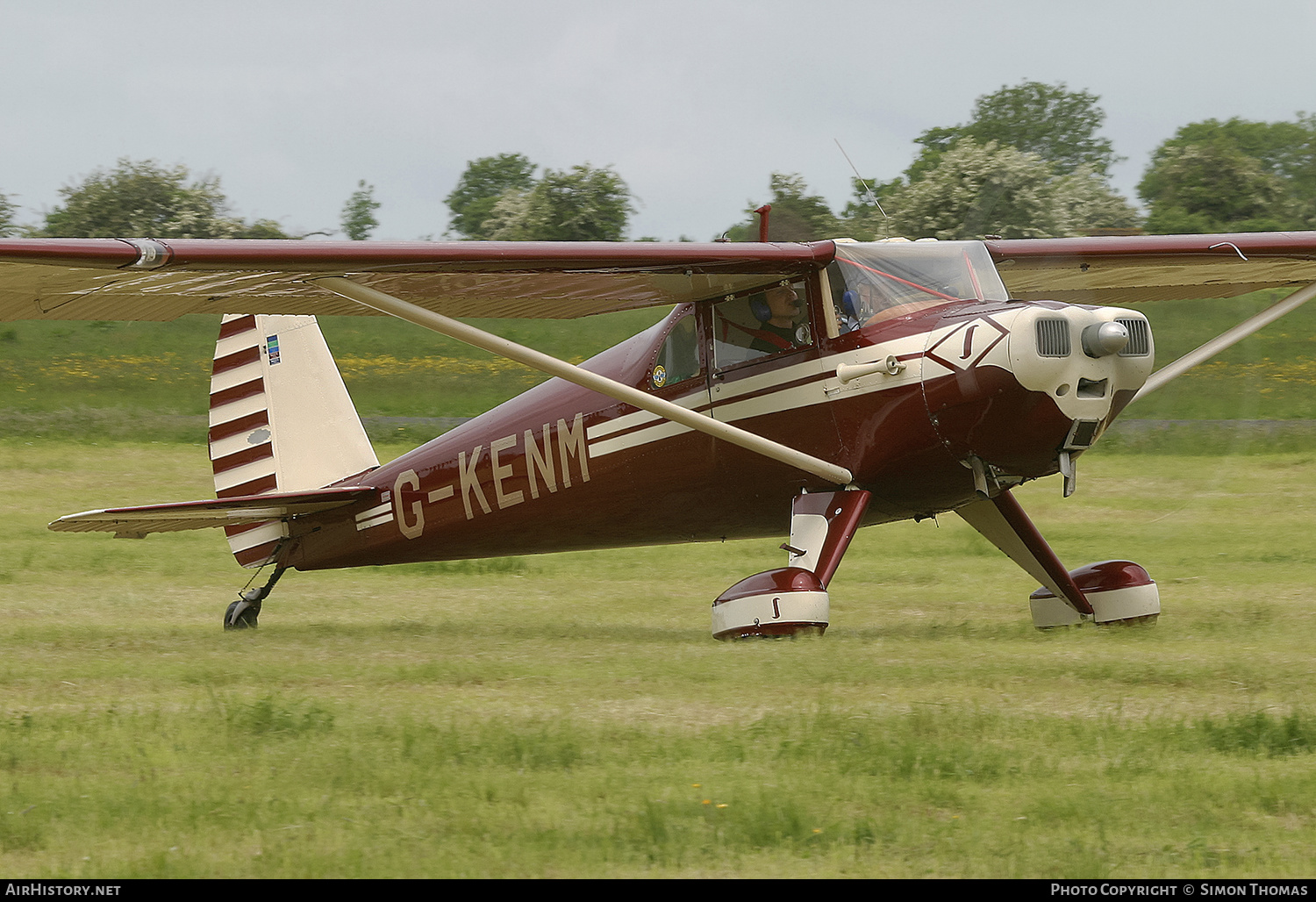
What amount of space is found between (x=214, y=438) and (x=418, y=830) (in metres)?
9.03

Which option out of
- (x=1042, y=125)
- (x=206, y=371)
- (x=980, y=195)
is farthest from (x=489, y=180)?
(x=980, y=195)

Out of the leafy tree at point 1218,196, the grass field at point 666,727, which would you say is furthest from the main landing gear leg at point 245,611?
the leafy tree at point 1218,196

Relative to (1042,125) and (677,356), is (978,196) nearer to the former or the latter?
(677,356)

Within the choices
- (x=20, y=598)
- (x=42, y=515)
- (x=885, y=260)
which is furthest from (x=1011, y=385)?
(x=42, y=515)

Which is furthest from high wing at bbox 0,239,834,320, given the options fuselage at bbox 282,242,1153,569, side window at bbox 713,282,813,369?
fuselage at bbox 282,242,1153,569

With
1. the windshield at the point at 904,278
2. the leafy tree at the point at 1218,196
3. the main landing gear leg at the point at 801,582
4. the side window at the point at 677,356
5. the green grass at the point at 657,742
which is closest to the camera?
the green grass at the point at 657,742

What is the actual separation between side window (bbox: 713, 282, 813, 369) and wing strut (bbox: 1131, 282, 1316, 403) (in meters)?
2.93

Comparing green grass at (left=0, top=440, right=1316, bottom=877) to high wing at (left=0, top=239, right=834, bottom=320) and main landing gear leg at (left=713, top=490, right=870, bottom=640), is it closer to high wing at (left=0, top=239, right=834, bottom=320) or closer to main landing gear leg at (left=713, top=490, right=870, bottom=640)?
main landing gear leg at (left=713, top=490, right=870, bottom=640)

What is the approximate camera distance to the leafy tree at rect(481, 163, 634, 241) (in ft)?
176

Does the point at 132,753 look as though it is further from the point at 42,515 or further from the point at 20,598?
the point at 42,515

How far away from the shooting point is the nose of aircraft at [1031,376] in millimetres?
8820

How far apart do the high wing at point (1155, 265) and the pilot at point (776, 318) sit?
1.95 metres

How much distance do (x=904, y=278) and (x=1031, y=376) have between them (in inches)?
56.0

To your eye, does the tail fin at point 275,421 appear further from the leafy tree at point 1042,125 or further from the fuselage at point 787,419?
the leafy tree at point 1042,125
